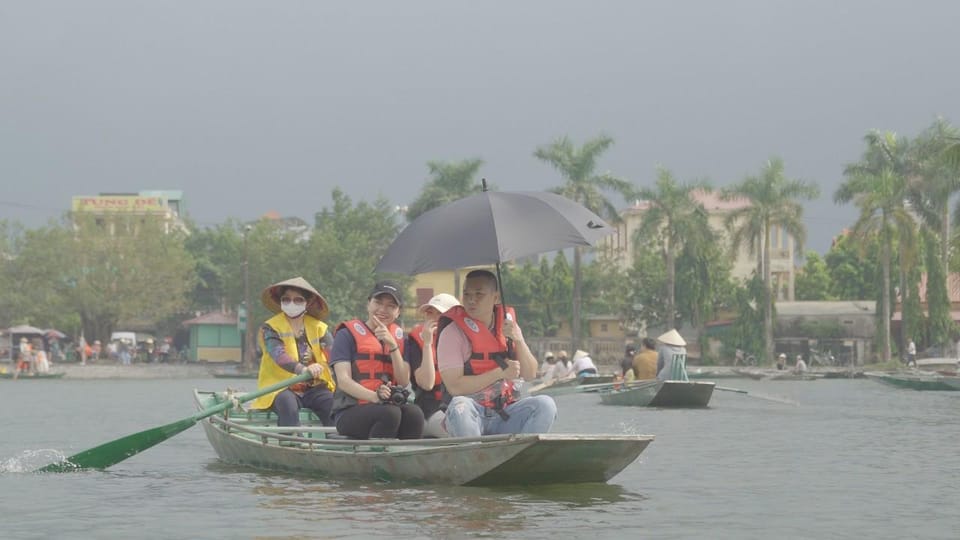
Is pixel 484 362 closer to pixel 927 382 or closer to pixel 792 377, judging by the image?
pixel 927 382

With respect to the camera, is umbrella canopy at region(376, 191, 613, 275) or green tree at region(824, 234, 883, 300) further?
green tree at region(824, 234, 883, 300)

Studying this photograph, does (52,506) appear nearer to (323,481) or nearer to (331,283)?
(323,481)

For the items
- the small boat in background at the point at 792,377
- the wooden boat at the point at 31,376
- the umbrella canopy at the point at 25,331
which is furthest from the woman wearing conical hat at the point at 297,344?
the umbrella canopy at the point at 25,331

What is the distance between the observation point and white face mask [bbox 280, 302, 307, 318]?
13.6 m

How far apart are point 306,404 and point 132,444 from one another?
1.85 metres

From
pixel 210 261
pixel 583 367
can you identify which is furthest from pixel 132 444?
pixel 210 261

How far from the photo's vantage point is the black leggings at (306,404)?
44.5ft

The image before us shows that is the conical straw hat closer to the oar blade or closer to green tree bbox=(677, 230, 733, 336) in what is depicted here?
the oar blade

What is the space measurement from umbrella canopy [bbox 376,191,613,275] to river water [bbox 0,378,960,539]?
190cm

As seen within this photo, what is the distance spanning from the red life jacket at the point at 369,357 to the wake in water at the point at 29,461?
4787 millimetres

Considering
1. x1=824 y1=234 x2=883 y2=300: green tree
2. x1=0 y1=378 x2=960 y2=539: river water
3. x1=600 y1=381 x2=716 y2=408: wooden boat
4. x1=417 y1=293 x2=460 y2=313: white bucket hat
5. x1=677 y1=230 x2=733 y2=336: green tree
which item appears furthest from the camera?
x1=824 y1=234 x2=883 y2=300: green tree

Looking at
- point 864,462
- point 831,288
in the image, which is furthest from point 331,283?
point 864,462

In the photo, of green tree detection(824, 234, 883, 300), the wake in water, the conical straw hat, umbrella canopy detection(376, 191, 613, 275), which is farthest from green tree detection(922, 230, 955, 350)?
umbrella canopy detection(376, 191, 613, 275)

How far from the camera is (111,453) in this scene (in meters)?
14.3
